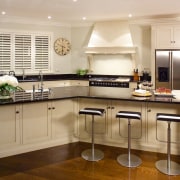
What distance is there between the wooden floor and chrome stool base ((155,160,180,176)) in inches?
3.1

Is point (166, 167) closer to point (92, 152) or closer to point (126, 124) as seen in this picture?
point (126, 124)

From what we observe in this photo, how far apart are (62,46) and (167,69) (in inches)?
125

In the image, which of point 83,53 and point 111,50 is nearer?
point 111,50

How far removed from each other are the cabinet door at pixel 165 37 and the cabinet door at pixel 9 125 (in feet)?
13.9

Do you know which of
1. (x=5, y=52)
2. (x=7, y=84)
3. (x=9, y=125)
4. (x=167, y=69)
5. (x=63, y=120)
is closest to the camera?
(x=7, y=84)

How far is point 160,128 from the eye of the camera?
4500mm

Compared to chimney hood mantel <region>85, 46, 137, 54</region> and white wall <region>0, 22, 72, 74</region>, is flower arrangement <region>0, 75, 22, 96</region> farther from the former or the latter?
chimney hood mantel <region>85, 46, 137, 54</region>

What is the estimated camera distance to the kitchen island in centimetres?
432

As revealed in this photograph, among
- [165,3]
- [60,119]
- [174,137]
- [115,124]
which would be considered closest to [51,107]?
[60,119]

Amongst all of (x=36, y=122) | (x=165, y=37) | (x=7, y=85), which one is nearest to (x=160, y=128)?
(x=36, y=122)

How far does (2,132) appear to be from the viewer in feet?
13.9

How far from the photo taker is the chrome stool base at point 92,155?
435 centimetres

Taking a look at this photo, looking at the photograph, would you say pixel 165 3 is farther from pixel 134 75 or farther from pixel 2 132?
pixel 2 132

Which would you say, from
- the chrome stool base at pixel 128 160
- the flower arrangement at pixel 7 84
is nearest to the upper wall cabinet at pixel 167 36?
the chrome stool base at pixel 128 160
